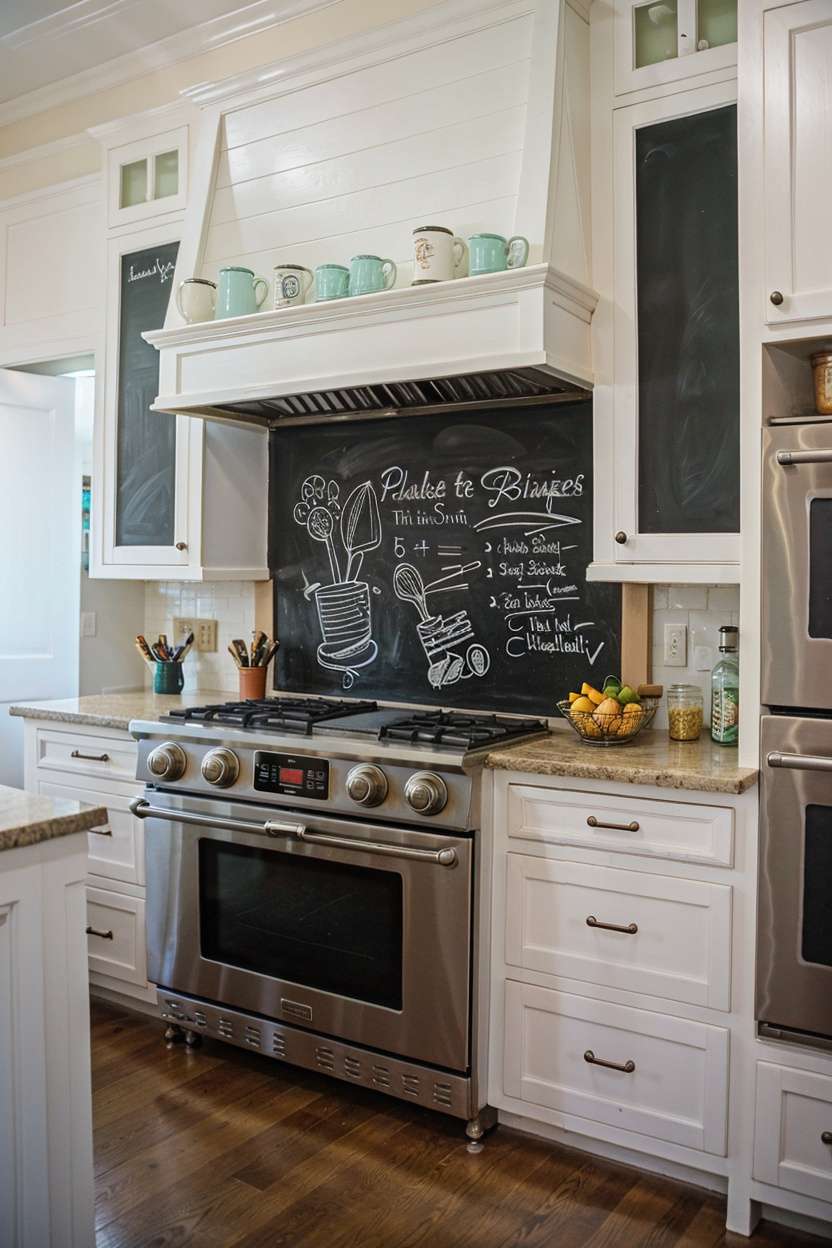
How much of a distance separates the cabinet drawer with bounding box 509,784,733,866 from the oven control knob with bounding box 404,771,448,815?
172mm

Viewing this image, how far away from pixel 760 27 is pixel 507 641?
1.67 m

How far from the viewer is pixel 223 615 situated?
3971 millimetres

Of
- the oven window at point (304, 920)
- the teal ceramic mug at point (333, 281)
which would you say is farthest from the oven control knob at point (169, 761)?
the teal ceramic mug at point (333, 281)

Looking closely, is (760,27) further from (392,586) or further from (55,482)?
(55,482)

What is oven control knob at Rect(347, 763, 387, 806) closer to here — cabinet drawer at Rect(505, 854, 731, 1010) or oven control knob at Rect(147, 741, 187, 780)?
cabinet drawer at Rect(505, 854, 731, 1010)

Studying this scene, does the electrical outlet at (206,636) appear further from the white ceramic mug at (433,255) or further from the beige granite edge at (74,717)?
the white ceramic mug at (433,255)

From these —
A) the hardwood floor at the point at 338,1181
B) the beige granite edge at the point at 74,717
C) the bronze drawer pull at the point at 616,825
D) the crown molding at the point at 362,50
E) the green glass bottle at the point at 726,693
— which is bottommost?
the hardwood floor at the point at 338,1181

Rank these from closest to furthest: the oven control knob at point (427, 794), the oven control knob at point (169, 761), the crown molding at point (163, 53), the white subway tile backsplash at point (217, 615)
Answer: the oven control knob at point (427, 794)
the oven control knob at point (169, 761)
the crown molding at point (163, 53)
the white subway tile backsplash at point (217, 615)

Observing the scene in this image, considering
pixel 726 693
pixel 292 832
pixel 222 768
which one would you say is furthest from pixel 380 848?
pixel 726 693

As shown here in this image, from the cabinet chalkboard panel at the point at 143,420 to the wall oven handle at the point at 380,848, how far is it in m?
1.32

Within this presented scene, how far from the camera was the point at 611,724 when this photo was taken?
2.68m

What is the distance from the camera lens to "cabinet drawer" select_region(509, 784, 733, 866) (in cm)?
233

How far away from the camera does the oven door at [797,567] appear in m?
2.22

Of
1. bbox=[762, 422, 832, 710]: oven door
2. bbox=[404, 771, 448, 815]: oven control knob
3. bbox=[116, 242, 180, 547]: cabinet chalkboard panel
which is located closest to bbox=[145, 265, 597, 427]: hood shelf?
bbox=[116, 242, 180, 547]: cabinet chalkboard panel
